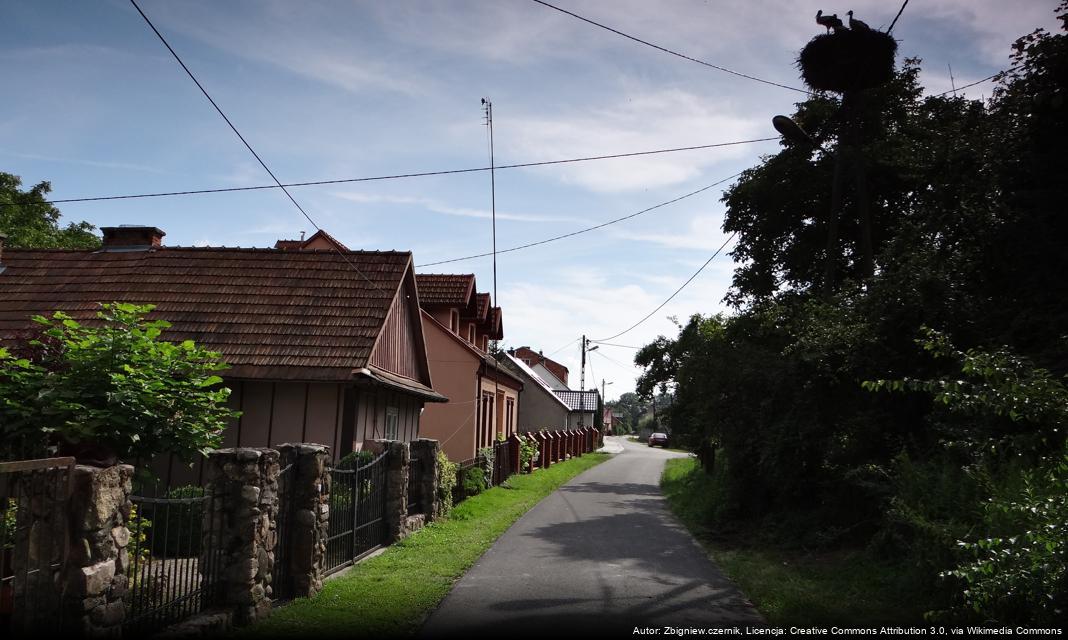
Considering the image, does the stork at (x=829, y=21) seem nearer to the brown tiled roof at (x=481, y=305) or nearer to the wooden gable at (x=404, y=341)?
the wooden gable at (x=404, y=341)

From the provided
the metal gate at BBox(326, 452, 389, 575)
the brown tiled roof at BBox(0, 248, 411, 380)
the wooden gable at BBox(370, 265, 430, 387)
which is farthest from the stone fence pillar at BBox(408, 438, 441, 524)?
the wooden gable at BBox(370, 265, 430, 387)

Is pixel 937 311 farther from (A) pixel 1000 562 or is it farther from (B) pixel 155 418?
(B) pixel 155 418

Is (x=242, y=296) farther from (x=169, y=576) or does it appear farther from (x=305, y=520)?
(x=169, y=576)

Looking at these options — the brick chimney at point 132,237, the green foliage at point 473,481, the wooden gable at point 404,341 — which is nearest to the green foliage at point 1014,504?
the wooden gable at point 404,341

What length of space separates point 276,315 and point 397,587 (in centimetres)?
948

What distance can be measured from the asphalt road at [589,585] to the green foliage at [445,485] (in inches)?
60.0

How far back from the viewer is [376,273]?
58.4 ft

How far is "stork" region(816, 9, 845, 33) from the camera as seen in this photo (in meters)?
14.3

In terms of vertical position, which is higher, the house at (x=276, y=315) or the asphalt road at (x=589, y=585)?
the house at (x=276, y=315)

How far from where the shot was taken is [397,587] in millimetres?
8391

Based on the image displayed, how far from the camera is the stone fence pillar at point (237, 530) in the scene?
22.3 feet

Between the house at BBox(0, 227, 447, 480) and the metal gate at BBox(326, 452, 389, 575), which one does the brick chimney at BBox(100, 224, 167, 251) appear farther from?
the metal gate at BBox(326, 452, 389, 575)

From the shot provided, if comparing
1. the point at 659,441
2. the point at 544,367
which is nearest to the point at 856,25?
the point at 544,367

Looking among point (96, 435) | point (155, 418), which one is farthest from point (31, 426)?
point (155, 418)
